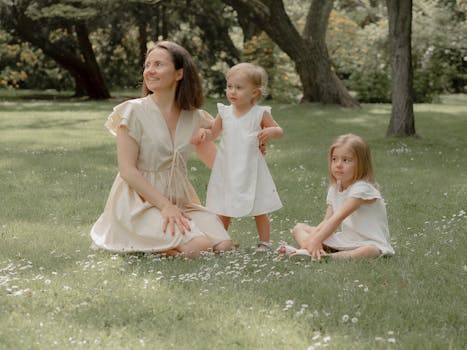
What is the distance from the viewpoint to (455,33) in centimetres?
2697

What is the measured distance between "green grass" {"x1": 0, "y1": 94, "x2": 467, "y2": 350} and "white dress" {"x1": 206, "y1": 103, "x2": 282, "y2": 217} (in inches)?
14.5

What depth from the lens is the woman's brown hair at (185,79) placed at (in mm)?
5707

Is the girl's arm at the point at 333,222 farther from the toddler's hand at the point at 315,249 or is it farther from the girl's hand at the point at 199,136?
the girl's hand at the point at 199,136

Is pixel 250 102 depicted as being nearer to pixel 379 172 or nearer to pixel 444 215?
pixel 444 215

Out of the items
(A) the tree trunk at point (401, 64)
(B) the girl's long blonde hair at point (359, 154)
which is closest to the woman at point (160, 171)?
(B) the girl's long blonde hair at point (359, 154)

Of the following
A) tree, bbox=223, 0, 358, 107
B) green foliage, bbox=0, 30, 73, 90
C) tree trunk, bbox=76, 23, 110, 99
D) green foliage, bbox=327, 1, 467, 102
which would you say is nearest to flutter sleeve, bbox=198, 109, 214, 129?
tree, bbox=223, 0, 358, 107

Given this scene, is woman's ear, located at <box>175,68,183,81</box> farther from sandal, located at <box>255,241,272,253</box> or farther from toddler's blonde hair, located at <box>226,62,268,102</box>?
sandal, located at <box>255,241,272,253</box>

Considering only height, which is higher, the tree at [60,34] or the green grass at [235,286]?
the tree at [60,34]

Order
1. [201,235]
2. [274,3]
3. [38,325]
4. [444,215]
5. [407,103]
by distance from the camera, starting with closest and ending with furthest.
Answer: [38,325]
[201,235]
[444,215]
[407,103]
[274,3]

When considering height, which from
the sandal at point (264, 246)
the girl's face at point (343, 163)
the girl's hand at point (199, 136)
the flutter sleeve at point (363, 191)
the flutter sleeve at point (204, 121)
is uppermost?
the flutter sleeve at point (204, 121)

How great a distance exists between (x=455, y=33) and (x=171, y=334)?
25.3 metres

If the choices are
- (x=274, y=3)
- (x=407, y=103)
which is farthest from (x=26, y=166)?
(x=274, y=3)

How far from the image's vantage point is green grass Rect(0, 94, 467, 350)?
365cm

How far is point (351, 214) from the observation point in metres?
5.43
